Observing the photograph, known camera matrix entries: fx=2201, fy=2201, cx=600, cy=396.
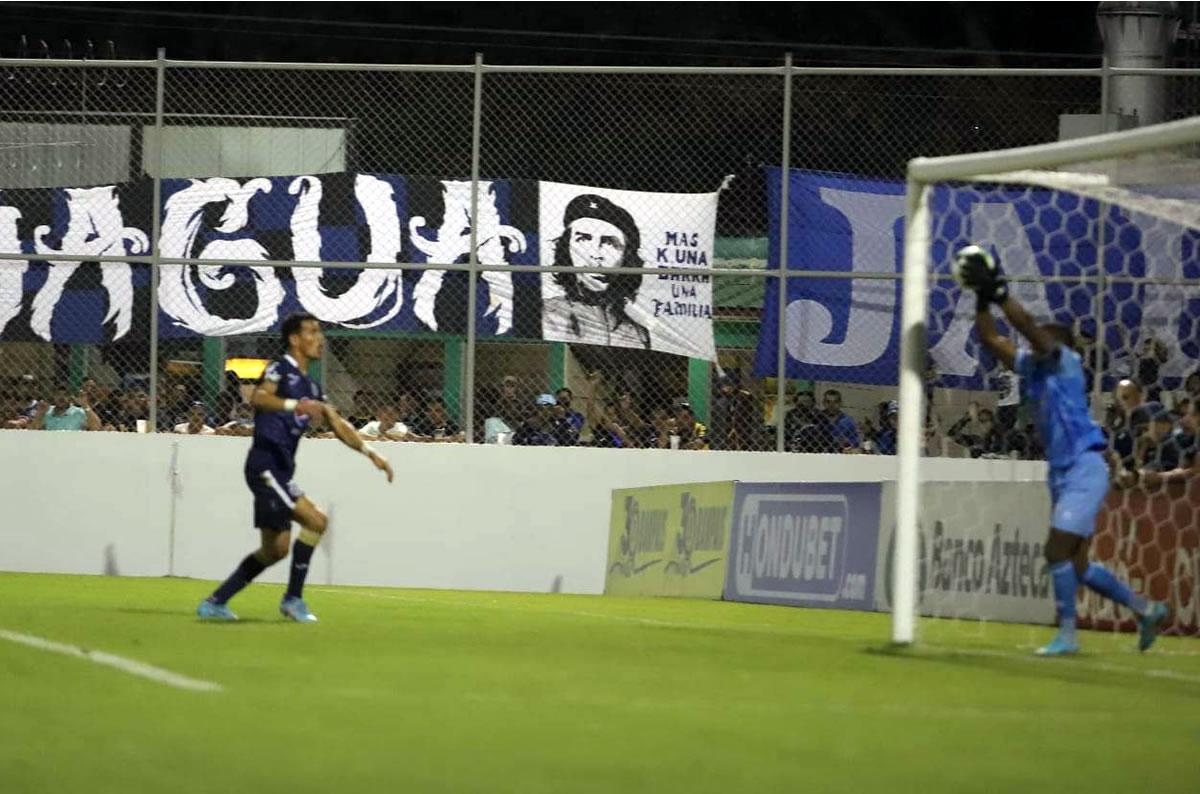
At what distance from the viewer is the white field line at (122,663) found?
28.4 ft

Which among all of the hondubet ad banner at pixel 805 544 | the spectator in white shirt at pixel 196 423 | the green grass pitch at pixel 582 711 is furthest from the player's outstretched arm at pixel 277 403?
the spectator in white shirt at pixel 196 423

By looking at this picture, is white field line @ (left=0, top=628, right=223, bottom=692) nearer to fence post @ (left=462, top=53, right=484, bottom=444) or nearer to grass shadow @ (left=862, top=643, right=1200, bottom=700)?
grass shadow @ (left=862, top=643, right=1200, bottom=700)

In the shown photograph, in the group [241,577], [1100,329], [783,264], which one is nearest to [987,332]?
[1100,329]

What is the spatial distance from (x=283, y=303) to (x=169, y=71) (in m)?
2.61

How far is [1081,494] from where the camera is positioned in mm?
10883

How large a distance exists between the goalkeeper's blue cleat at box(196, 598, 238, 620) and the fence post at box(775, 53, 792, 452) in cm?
724

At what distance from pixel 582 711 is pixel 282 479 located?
18.7 ft

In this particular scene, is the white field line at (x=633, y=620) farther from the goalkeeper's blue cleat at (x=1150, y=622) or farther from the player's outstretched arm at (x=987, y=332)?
the player's outstretched arm at (x=987, y=332)

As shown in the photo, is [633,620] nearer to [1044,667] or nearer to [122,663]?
[1044,667]

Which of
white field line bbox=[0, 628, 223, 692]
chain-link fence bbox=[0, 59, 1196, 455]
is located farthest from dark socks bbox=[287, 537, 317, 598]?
chain-link fence bbox=[0, 59, 1196, 455]

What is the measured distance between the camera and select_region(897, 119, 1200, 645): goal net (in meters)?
11.5

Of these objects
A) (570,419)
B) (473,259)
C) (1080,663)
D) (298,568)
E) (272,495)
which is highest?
(473,259)

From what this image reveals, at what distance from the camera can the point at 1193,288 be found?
15422 mm

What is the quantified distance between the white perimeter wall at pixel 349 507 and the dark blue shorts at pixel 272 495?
6.93m
